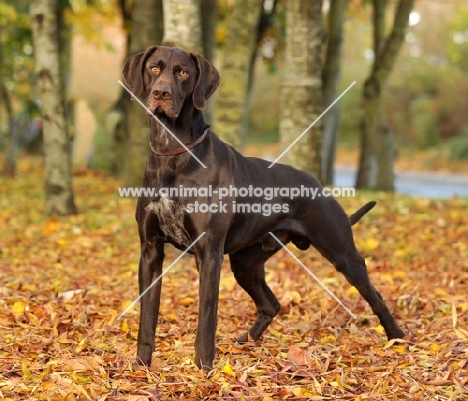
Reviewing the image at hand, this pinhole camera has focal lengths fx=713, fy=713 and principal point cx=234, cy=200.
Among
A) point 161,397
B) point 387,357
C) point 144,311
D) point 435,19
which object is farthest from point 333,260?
point 435,19

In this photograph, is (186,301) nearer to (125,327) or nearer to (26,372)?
(125,327)

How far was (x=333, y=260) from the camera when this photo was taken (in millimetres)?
5512

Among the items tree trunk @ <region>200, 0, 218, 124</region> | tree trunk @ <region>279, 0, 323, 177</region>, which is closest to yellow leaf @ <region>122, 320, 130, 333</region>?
tree trunk @ <region>279, 0, 323, 177</region>

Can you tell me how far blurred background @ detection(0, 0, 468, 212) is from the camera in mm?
9180

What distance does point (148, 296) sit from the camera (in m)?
4.79

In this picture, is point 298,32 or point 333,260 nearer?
point 333,260

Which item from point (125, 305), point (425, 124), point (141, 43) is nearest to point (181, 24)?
point (125, 305)

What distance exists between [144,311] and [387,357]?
1798 mm

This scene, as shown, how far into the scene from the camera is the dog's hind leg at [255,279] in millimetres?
5602

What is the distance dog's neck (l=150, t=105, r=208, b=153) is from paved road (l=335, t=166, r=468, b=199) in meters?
17.8

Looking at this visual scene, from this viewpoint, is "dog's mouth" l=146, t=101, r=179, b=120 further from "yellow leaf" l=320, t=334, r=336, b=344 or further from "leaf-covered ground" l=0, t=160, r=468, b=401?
"yellow leaf" l=320, t=334, r=336, b=344

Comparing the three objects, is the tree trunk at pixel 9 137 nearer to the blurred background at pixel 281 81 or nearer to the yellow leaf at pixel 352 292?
the blurred background at pixel 281 81

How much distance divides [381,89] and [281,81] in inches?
205

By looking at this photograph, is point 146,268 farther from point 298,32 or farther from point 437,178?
point 437,178
